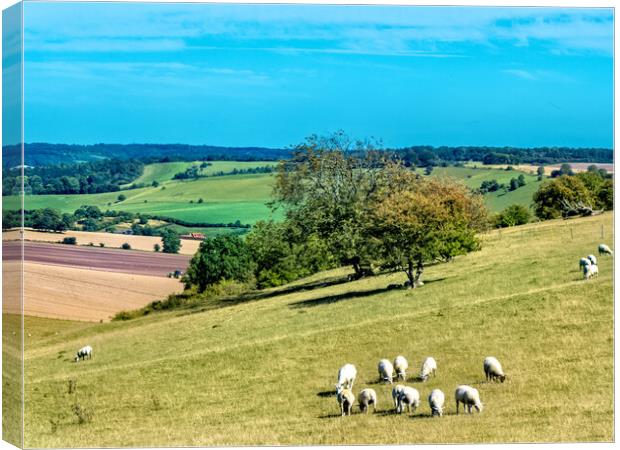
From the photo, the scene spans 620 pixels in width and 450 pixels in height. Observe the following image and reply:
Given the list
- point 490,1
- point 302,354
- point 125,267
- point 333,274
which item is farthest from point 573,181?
point 333,274

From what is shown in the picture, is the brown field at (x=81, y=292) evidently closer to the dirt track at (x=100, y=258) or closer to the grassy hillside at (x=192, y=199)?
the dirt track at (x=100, y=258)

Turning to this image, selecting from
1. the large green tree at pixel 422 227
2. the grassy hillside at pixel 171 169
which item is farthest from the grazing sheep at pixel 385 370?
the large green tree at pixel 422 227

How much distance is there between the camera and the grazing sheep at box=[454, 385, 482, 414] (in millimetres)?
18156

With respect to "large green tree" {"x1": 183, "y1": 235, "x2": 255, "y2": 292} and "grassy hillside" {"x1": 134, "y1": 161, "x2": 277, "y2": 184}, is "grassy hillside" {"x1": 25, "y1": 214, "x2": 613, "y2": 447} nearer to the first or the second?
"grassy hillside" {"x1": 134, "y1": 161, "x2": 277, "y2": 184}

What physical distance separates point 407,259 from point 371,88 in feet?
25.2

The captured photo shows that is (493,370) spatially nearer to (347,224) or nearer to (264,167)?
(264,167)

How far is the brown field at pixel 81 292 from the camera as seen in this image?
60.9ft

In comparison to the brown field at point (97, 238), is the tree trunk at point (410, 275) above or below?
below

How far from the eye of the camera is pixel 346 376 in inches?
762

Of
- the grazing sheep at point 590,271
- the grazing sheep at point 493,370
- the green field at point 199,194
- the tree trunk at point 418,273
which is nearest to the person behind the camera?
the grazing sheep at point 493,370

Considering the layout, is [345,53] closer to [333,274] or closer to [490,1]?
[490,1]

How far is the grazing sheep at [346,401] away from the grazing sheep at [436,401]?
1214 mm

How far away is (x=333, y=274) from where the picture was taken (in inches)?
1254

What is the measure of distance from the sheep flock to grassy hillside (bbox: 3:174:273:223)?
203 inches
